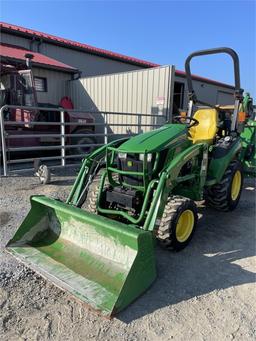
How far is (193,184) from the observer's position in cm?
364

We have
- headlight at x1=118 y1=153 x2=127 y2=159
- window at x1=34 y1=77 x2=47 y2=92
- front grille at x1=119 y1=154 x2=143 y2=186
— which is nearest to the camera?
front grille at x1=119 y1=154 x2=143 y2=186

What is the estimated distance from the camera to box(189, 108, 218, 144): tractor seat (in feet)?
13.8

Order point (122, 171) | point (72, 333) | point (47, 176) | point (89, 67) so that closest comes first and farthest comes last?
point (72, 333), point (122, 171), point (47, 176), point (89, 67)

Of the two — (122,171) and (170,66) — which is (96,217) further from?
(170,66)

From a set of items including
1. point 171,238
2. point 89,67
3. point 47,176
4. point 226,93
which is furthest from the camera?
point 226,93

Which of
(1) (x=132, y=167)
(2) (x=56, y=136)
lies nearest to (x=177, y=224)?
(1) (x=132, y=167)

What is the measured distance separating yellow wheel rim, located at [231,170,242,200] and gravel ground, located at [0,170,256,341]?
105 centimetres

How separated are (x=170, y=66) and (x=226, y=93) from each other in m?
13.8

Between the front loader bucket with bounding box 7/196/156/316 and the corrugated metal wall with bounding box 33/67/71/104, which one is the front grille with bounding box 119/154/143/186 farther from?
the corrugated metal wall with bounding box 33/67/71/104

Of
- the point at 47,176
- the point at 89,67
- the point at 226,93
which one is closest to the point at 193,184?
the point at 47,176

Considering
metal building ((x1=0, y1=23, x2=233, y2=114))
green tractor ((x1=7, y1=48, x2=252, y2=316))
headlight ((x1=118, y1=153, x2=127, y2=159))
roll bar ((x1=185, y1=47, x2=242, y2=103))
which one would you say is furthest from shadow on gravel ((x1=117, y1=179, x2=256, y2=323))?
metal building ((x1=0, y1=23, x2=233, y2=114))

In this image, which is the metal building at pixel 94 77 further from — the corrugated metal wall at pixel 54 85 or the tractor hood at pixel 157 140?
the tractor hood at pixel 157 140

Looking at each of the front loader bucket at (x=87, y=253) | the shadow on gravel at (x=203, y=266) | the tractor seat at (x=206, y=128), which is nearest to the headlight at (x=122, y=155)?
the front loader bucket at (x=87, y=253)

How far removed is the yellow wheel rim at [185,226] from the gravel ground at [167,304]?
153 millimetres
